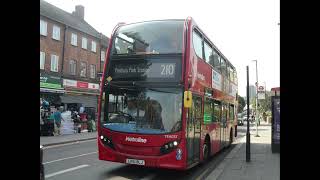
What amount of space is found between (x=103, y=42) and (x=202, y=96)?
34.0 metres

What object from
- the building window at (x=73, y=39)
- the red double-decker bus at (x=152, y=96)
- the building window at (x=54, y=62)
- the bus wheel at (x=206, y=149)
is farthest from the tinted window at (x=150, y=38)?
the building window at (x=73, y=39)

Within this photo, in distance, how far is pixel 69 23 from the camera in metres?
37.3

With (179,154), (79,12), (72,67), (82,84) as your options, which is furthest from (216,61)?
(79,12)

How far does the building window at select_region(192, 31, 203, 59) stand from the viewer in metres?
10.5

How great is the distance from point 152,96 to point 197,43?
2143 mm

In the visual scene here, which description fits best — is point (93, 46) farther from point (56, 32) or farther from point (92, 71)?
point (56, 32)

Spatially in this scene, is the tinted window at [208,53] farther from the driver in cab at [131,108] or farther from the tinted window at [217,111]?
the driver in cab at [131,108]

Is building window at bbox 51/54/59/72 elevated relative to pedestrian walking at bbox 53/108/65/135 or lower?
elevated

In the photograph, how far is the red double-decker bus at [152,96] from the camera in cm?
937

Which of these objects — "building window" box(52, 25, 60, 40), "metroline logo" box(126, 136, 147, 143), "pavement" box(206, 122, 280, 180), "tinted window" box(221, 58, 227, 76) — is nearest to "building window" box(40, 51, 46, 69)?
"building window" box(52, 25, 60, 40)

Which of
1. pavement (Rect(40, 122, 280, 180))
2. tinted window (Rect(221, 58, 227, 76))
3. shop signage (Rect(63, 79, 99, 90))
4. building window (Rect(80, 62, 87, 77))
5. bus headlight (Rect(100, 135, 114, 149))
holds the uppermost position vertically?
building window (Rect(80, 62, 87, 77))

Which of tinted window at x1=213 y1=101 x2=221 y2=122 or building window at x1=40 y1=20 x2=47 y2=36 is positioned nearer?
tinted window at x1=213 y1=101 x2=221 y2=122

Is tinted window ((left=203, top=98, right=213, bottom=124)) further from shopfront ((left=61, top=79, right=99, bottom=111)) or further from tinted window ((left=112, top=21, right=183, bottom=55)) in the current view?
shopfront ((left=61, top=79, right=99, bottom=111))
